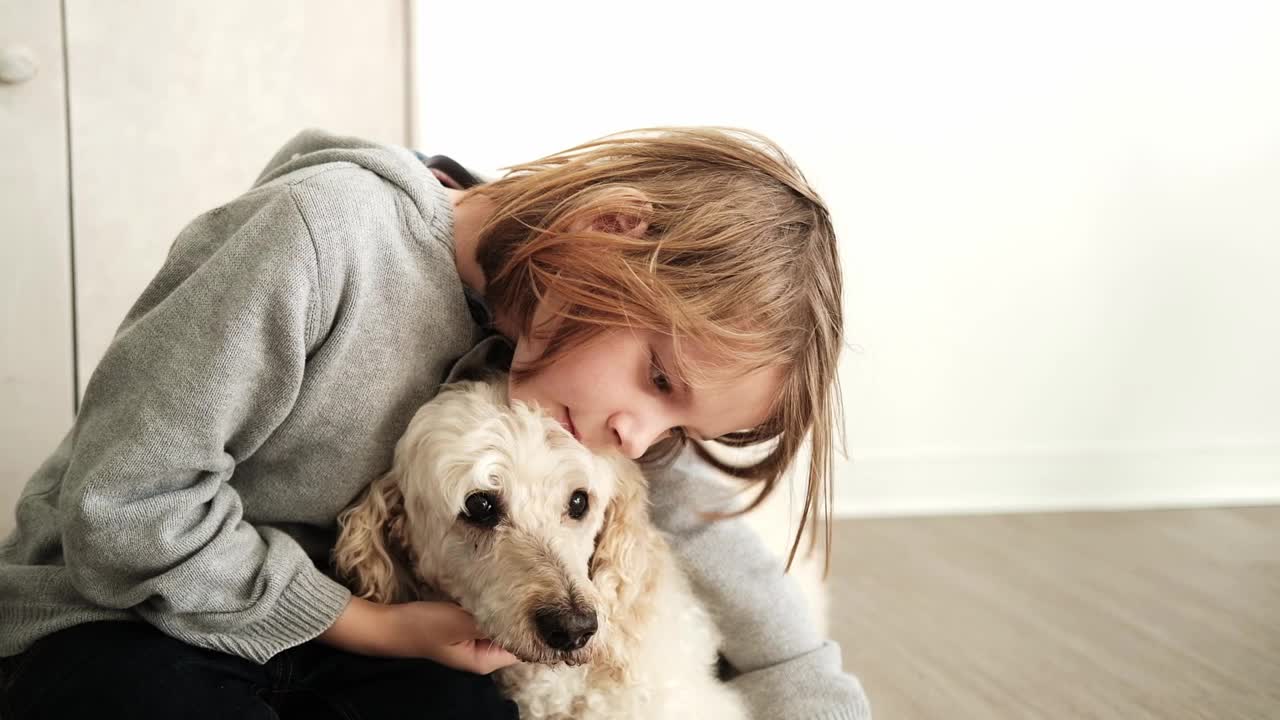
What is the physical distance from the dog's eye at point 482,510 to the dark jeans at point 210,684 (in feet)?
0.66

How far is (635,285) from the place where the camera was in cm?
117

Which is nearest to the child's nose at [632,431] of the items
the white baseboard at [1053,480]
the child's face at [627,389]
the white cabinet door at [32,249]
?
the child's face at [627,389]

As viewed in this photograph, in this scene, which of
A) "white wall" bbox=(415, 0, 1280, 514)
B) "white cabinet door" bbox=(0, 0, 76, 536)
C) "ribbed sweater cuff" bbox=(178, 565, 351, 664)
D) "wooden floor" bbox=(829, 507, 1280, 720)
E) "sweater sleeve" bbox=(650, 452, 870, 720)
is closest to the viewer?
"ribbed sweater cuff" bbox=(178, 565, 351, 664)

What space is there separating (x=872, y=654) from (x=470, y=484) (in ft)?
3.54

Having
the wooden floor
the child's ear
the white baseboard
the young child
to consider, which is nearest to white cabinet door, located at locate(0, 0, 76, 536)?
the young child

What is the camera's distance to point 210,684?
1148 mm

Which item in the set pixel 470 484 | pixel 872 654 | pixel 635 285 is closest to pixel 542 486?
pixel 470 484

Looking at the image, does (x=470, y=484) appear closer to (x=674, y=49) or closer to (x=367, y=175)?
(x=367, y=175)

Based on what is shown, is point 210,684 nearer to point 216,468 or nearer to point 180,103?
point 216,468

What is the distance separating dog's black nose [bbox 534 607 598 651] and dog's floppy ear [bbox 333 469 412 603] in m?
0.26

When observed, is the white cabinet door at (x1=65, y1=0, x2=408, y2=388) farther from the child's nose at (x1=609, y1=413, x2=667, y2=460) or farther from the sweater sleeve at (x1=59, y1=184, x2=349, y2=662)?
the child's nose at (x1=609, y1=413, x2=667, y2=460)

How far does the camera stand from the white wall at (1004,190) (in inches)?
102

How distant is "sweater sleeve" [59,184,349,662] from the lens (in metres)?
1.10

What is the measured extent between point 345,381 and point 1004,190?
7.15ft
